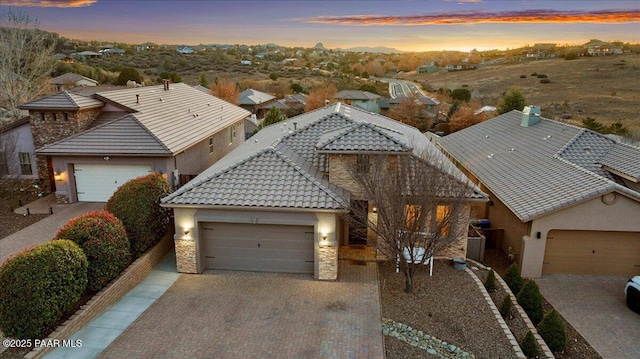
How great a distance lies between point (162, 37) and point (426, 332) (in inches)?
2523

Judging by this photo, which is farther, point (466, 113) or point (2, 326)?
point (466, 113)

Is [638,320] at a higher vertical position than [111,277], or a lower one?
lower

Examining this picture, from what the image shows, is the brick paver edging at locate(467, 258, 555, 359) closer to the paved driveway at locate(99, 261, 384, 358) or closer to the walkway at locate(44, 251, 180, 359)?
the paved driveway at locate(99, 261, 384, 358)

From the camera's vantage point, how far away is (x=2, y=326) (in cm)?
956

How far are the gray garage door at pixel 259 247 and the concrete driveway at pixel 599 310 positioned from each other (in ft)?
28.1

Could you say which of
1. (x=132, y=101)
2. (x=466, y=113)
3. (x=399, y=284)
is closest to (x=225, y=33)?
(x=466, y=113)

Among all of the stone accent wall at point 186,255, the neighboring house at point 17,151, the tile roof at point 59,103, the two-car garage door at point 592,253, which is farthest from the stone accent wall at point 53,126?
the two-car garage door at point 592,253

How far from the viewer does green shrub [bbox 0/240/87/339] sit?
9438 mm

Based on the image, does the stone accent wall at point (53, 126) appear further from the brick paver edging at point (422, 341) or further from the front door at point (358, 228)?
the brick paver edging at point (422, 341)

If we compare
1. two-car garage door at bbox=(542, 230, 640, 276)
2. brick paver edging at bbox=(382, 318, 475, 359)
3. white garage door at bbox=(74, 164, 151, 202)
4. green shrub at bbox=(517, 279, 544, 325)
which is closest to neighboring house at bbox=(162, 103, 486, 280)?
green shrub at bbox=(517, 279, 544, 325)

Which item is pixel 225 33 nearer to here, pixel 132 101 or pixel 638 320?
pixel 132 101

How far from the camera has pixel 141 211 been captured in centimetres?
1405

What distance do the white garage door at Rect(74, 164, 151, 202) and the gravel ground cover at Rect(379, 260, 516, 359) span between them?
1294cm

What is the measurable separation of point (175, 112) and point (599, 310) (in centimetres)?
2281
